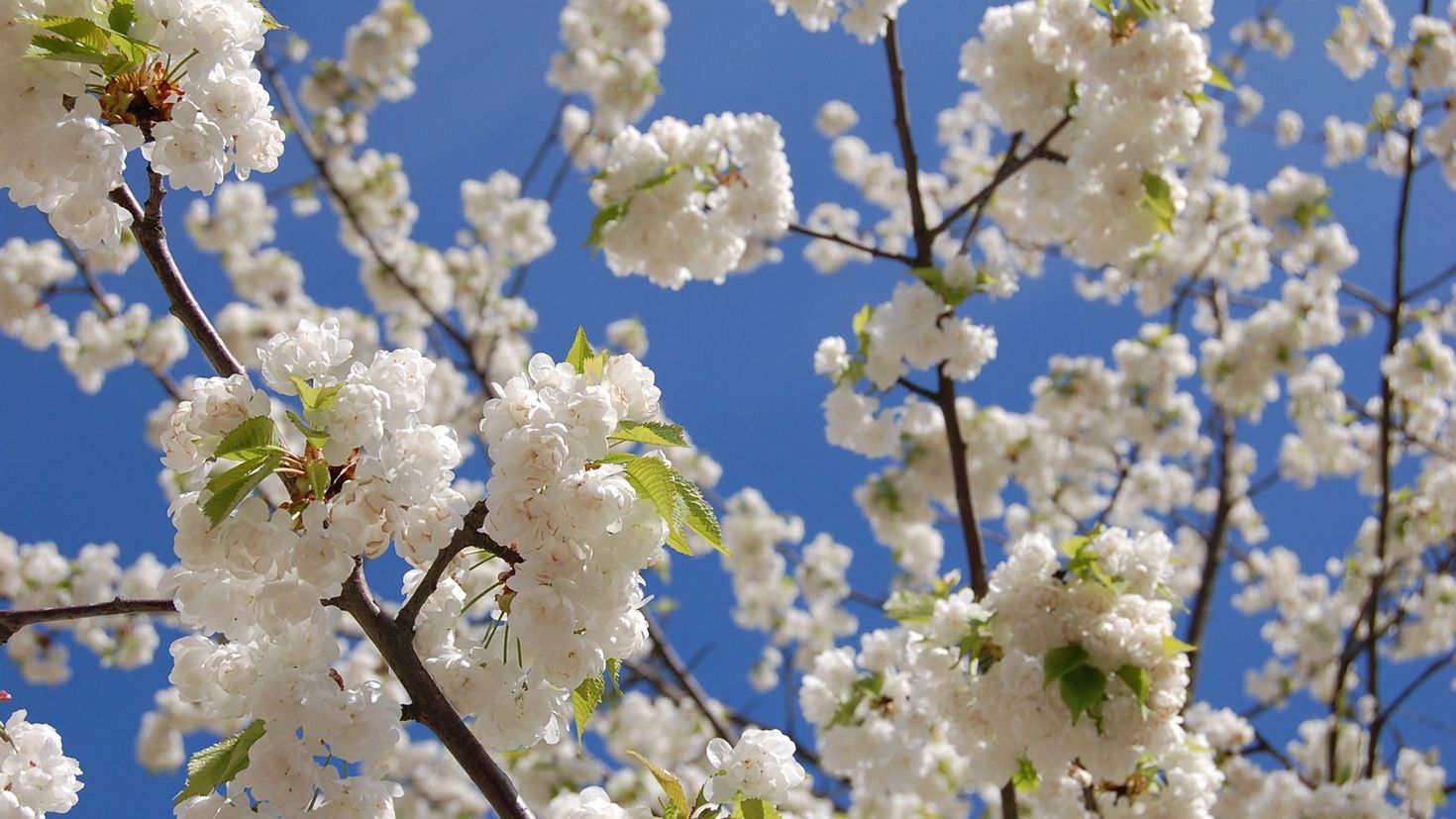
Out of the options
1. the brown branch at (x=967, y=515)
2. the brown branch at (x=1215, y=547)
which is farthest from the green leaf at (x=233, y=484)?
the brown branch at (x=1215, y=547)

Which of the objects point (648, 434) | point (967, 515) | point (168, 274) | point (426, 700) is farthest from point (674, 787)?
point (967, 515)

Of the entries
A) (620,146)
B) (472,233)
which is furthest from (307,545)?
(472,233)

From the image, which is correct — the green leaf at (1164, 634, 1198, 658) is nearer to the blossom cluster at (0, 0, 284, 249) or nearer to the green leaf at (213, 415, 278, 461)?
the green leaf at (213, 415, 278, 461)

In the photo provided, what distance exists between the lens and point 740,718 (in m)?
5.61

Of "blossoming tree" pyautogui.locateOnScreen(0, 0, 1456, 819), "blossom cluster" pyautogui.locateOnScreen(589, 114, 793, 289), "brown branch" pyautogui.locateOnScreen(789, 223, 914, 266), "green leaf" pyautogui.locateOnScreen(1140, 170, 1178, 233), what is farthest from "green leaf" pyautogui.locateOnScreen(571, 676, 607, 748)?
"green leaf" pyautogui.locateOnScreen(1140, 170, 1178, 233)

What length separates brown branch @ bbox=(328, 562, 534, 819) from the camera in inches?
51.3

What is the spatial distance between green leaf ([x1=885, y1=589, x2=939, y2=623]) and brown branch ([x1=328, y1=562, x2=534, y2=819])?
153 centimetres

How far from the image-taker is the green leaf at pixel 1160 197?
321cm

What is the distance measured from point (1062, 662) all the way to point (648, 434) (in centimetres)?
130

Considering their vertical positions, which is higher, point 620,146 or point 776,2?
point 776,2

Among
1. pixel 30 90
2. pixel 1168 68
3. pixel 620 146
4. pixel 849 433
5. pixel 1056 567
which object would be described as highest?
pixel 620 146

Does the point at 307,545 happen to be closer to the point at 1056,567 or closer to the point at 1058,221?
the point at 1056,567

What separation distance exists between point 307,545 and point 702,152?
2.53 meters

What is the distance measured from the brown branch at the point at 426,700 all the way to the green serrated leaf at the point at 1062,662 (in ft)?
4.26
